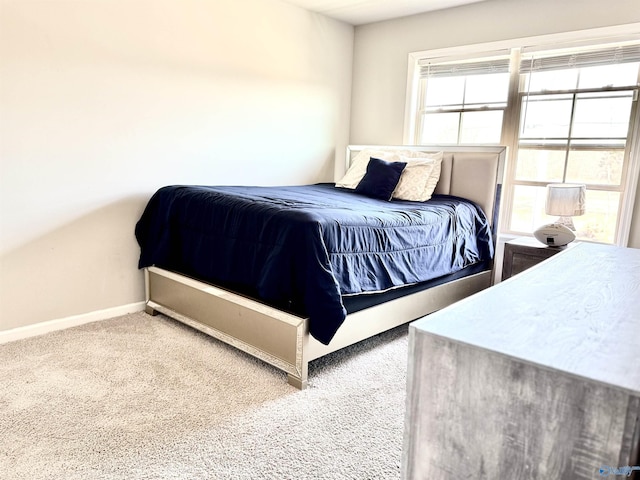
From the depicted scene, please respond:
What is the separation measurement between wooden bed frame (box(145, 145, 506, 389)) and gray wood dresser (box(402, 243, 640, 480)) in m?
1.26

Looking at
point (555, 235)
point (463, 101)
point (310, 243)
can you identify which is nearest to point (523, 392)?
point (310, 243)

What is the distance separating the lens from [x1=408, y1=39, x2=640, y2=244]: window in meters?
3.23

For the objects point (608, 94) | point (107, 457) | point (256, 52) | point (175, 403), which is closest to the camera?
point (107, 457)

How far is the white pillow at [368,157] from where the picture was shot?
12.2 ft

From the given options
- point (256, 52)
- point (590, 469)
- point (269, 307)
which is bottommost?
point (269, 307)

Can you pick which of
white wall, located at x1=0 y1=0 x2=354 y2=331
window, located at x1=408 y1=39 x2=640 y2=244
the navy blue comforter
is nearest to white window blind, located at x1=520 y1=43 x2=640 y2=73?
window, located at x1=408 y1=39 x2=640 y2=244

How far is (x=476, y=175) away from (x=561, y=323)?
2784mm

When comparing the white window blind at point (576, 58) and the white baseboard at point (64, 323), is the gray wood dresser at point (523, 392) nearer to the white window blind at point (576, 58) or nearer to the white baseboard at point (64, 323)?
the white baseboard at point (64, 323)

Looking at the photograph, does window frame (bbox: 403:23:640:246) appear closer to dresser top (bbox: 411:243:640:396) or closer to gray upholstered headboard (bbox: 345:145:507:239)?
gray upholstered headboard (bbox: 345:145:507:239)

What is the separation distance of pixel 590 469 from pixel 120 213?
288 centimetres

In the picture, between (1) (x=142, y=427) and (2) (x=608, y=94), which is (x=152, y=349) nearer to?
(1) (x=142, y=427)

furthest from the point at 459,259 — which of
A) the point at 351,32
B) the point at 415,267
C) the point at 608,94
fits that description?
the point at 351,32

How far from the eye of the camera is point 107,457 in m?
1.58

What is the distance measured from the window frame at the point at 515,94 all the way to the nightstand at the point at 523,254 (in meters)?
0.60
